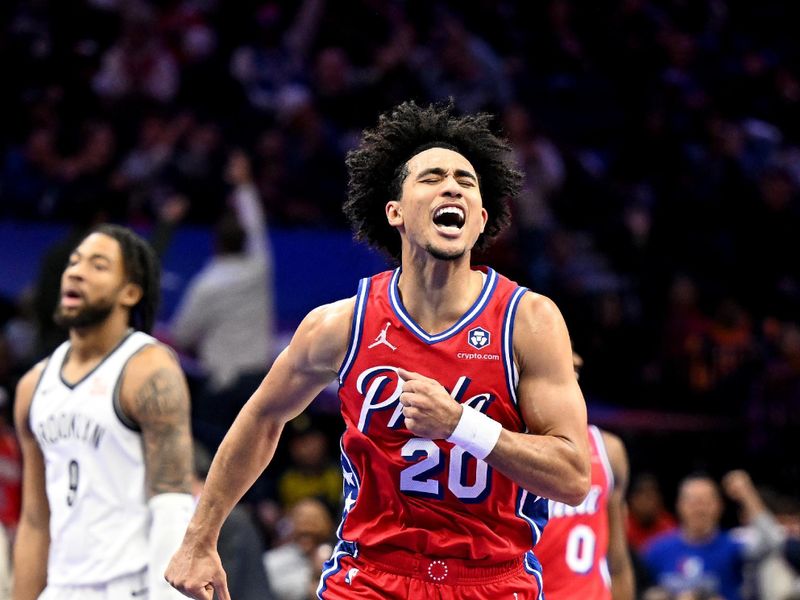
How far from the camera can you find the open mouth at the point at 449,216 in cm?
437

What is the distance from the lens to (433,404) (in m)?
3.89

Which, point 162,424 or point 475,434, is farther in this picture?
point 162,424

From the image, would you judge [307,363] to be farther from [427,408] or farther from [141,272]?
[141,272]

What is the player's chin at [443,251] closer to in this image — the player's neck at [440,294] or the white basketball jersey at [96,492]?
the player's neck at [440,294]

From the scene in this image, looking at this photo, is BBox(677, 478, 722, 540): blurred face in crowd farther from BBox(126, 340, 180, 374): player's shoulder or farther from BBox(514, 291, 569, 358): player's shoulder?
BBox(514, 291, 569, 358): player's shoulder

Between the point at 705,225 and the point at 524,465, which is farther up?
the point at 705,225

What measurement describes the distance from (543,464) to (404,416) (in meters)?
0.43

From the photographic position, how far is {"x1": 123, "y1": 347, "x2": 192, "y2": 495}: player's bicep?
17.5ft

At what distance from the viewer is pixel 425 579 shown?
171 inches

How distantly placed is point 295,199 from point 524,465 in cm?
816

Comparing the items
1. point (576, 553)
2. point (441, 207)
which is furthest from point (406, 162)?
point (576, 553)

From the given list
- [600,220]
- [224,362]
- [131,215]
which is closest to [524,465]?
[224,362]

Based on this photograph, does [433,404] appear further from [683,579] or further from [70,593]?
[683,579]

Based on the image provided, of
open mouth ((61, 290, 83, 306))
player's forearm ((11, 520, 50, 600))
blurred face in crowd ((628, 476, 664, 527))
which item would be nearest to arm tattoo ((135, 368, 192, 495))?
open mouth ((61, 290, 83, 306))
